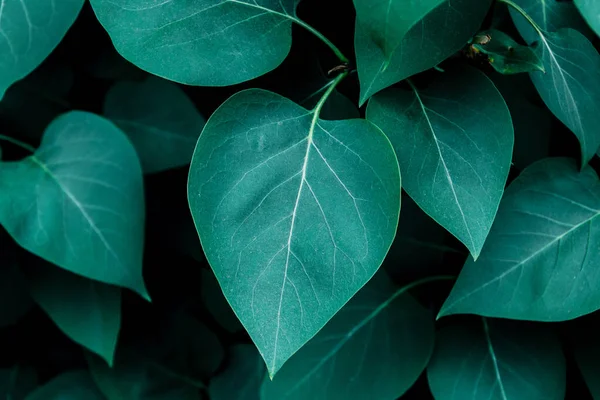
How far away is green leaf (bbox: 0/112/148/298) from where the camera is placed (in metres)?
0.71

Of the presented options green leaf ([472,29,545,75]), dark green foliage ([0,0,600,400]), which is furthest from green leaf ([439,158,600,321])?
green leaf ([472,29,545,75])

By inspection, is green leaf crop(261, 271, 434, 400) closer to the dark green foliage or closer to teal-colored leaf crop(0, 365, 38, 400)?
the dark green foliage

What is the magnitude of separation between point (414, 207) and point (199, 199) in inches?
14.7

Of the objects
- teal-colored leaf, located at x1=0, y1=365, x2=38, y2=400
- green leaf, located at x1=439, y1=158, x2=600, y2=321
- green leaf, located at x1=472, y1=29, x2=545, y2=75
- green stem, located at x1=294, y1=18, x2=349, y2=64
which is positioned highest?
green leaf, located at x1=472, y1=29, x2=545, y2=75

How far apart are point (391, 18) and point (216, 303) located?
0.59 meters

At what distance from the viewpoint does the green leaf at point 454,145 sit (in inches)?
23.5

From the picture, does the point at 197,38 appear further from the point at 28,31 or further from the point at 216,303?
the point at 216,303

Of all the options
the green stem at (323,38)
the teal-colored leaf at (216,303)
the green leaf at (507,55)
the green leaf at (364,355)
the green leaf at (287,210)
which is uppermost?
the green leaf at (507,55)

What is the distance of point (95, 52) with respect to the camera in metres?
0.93

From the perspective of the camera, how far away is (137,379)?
948mm

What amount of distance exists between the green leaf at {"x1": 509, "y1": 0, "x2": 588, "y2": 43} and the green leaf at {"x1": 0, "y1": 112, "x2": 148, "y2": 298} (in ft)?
1.57

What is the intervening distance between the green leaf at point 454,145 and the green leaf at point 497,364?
0.26 meters

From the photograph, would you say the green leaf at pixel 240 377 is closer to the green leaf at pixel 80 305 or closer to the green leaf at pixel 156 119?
the green leaf at pixel 80 305

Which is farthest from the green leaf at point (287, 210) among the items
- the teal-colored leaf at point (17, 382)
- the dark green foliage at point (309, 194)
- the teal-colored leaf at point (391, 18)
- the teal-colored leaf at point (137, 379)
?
the teal-colored leaf at point (17, 382)
